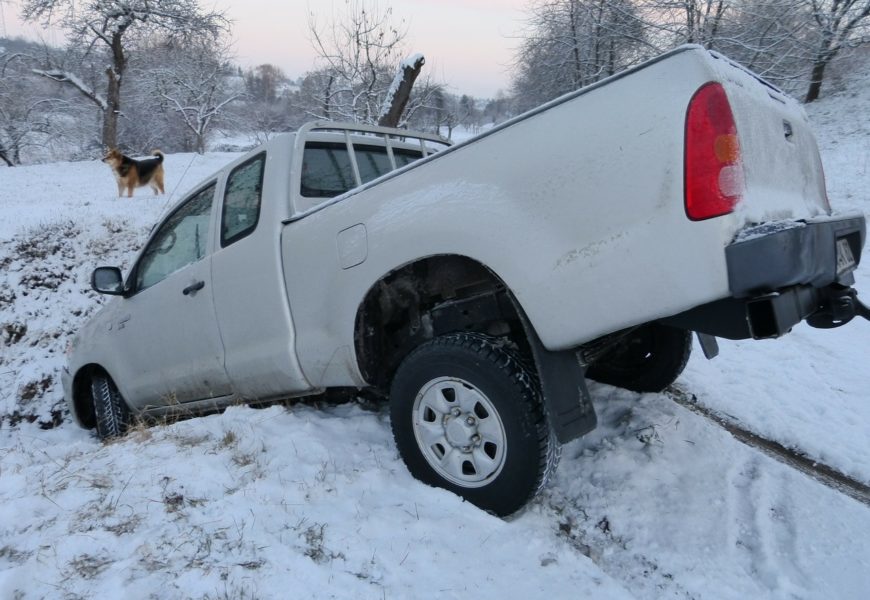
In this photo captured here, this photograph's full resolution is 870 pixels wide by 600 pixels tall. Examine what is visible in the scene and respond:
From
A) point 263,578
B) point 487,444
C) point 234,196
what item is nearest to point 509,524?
point 487,444

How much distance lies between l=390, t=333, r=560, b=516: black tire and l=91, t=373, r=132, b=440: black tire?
3.19 m

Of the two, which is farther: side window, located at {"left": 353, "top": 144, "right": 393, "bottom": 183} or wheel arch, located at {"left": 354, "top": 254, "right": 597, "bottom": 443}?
side window, located at {"left": 353, "top": 144, "right": 393, "bottom": 183}

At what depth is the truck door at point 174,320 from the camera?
3.44 metres

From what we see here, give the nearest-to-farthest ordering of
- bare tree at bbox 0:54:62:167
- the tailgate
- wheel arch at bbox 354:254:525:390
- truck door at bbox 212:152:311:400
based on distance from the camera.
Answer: the tailgate, wheel arch at bbox 354:254:525:390, truck door at bbox 212:152:311:400, bare tree at bbox 0:54:62:167

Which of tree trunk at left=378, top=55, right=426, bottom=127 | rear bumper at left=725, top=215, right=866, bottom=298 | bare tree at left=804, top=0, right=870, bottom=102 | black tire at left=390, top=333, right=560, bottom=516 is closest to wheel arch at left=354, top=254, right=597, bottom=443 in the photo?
black tire at left=390, top=333, right=560, bottom=516

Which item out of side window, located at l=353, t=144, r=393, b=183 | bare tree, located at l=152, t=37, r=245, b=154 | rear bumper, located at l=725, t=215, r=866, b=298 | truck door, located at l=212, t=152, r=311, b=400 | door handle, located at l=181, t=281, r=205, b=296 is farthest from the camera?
bare tree, located at l=152, t=37, r=245, b=154

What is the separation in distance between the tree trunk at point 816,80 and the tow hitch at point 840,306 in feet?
65.6

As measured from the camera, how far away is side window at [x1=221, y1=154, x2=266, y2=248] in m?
3.12

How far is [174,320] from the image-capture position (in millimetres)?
3652

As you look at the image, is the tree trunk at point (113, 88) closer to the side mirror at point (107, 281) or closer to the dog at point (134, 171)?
the dog at point (134, 171)

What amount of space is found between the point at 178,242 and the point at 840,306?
394cm

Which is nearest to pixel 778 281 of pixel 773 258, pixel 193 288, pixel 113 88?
pixel 773 258

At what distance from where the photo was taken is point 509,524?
2170mm

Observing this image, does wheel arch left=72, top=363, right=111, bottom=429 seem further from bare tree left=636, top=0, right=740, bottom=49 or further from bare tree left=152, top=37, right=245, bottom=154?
bare tree left=152, top=37, right=245, bottom=154
